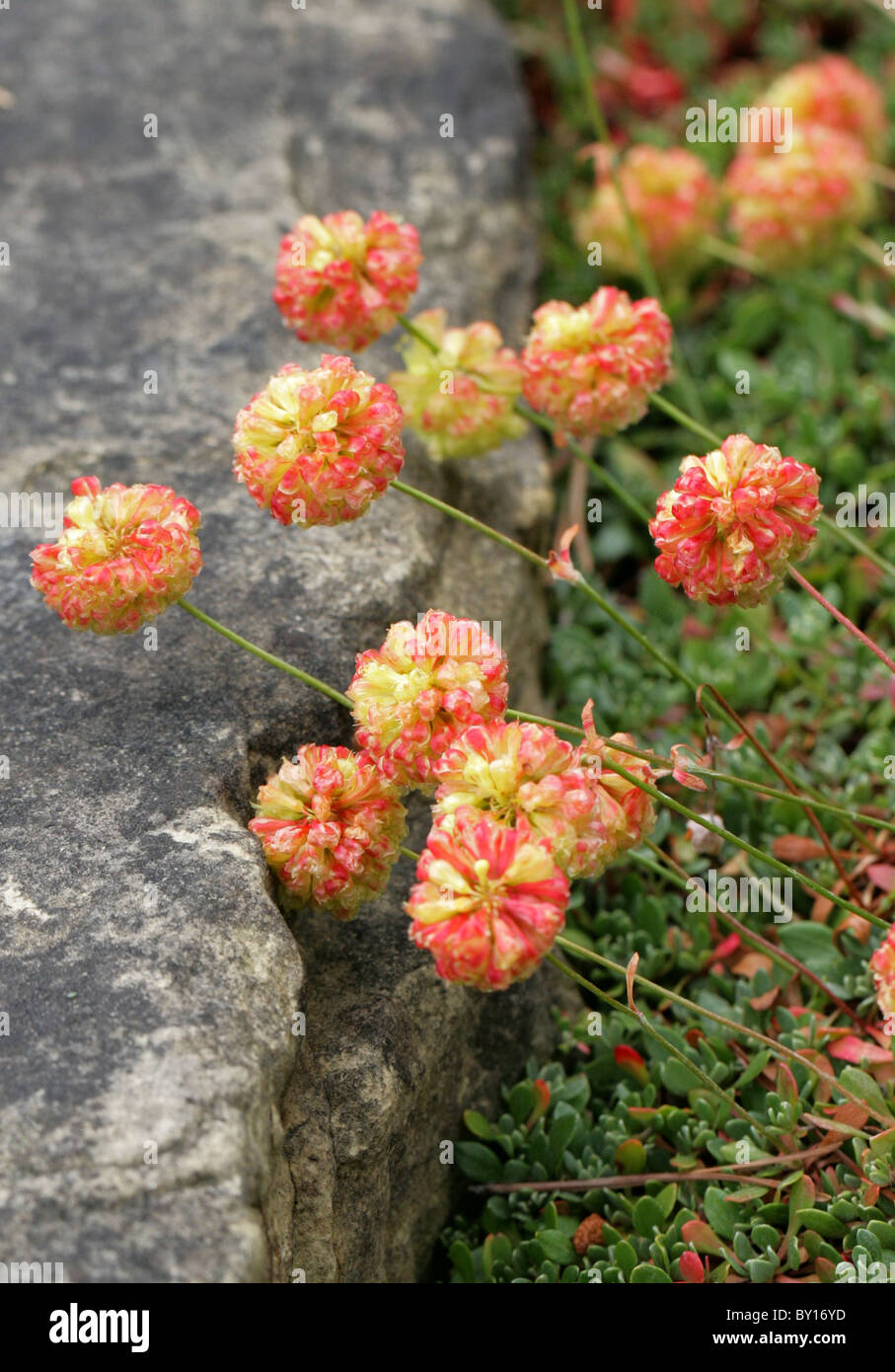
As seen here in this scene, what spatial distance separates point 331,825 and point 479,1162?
76 centimetres

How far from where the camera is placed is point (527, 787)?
182 cm

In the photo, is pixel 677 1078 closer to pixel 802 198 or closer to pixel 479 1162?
pixel 479 1162

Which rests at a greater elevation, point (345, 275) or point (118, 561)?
point (345, 275)

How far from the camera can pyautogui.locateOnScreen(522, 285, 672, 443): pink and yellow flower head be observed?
98.1 inches

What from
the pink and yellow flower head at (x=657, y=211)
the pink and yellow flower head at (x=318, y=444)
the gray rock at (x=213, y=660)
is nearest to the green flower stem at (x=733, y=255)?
the pink and yellow flower head at (x=657, y=211)

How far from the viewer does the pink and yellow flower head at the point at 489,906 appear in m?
1.72

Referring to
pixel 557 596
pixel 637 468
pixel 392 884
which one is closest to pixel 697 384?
pixel 637 468

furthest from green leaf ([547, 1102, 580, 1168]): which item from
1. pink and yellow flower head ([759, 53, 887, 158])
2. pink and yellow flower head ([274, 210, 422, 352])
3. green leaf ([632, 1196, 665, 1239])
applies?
pink and yellow flower head ([759, 53, 887, 158])

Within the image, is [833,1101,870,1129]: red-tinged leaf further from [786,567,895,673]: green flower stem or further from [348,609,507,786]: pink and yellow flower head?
[348,609,507,786]: pink and yellow flower head

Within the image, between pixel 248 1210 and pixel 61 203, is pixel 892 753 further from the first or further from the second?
pixel 61 203

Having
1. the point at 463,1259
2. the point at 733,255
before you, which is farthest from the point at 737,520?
the point at 733,255

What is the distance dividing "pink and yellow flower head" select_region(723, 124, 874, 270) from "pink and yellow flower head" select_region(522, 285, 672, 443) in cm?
147

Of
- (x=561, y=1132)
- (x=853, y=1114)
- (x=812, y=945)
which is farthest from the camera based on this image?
(x=812, y=945)

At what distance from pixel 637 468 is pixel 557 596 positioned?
0.51 meters
